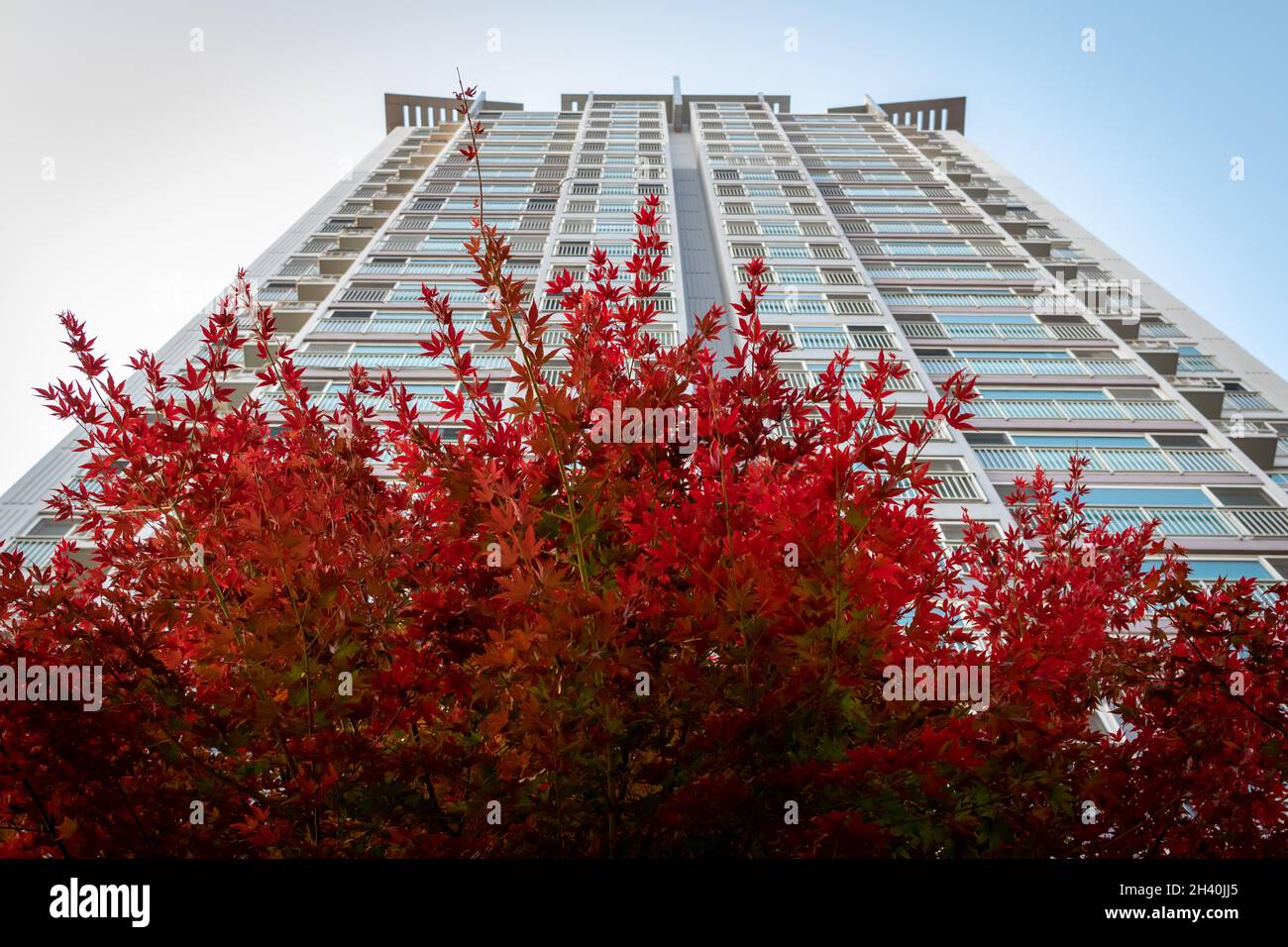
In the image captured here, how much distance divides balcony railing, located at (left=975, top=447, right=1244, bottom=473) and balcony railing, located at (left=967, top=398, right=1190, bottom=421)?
5.51 feet

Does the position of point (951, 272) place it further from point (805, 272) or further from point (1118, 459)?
point (1118, 459)

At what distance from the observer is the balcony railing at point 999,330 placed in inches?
1242

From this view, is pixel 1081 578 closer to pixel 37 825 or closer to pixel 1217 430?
pixel 37 825

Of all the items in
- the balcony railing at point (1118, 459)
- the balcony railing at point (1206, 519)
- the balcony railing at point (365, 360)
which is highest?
the balcony railing at point (365, 360)

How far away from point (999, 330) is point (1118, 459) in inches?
326

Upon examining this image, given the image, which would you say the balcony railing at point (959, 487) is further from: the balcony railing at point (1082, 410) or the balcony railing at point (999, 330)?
the balcony railing at point (999, 330)

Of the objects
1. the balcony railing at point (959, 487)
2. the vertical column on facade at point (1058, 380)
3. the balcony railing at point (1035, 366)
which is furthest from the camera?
the balcony railing at point (1035, 366)

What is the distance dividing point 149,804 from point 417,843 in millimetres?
1136

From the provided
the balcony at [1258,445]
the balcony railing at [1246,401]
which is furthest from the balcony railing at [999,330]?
the balcony at [1258,445]

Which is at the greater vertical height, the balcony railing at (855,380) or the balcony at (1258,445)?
the balcony railing at (855,380)

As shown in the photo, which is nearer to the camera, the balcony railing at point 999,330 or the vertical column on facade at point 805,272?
the vertical column on facade at point 805,272

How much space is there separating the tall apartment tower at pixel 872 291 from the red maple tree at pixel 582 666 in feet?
47.4

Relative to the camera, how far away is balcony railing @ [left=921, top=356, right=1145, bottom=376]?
96.7ft
